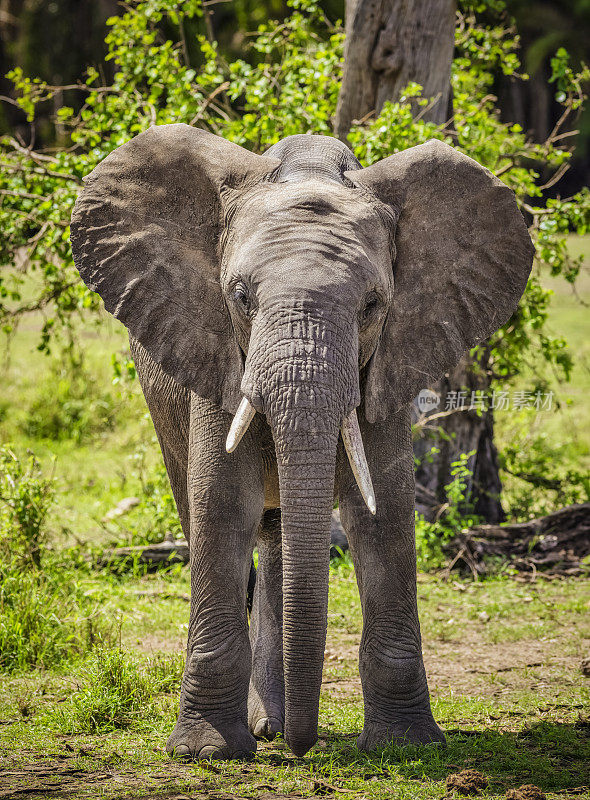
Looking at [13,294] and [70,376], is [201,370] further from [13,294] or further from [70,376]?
[70,376]

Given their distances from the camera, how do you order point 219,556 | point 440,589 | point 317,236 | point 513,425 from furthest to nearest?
point 513,425 → point 440,589 → point 219,556 → point 317,236

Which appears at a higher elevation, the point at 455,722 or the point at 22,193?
the point at 22,193

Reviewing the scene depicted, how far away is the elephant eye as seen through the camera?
419cm

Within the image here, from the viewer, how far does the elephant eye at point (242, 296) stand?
13.8 feet

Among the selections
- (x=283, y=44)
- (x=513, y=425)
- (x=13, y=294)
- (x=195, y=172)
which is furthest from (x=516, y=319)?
(x=195, y=172)

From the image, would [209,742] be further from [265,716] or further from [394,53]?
[394,53]

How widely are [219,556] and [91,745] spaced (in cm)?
106

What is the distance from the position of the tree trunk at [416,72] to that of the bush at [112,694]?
3236 mm

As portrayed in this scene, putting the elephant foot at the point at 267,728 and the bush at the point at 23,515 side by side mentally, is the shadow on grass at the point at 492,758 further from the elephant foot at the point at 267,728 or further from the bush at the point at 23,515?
the bush at the point at 23,515

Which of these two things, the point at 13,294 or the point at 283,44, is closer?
the point at 13,294

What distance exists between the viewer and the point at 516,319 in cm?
844

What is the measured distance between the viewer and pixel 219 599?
14.7ft

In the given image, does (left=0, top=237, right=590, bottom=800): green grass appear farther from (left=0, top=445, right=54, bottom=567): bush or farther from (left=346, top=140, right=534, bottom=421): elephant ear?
(left=346, top=140, right=534, bottom=421): elephant ear

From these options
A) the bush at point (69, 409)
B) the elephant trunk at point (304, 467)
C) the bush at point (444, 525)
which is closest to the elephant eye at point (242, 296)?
the elephant trunk at point (304, 467)
